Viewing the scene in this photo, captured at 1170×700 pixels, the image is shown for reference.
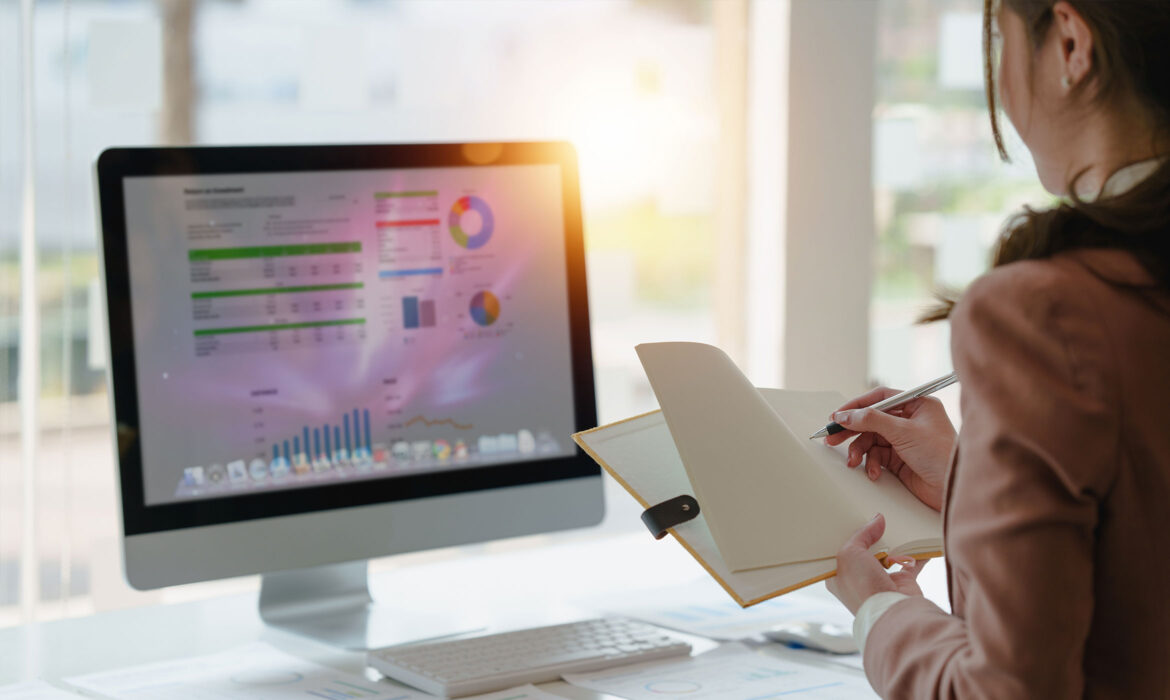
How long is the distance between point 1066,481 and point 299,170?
889 millimetres

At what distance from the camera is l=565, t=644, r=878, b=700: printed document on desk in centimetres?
104

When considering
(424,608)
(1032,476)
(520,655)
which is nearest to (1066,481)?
(1032,476)

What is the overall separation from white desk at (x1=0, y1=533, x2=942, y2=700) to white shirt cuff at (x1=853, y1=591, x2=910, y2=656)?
1.04 feet

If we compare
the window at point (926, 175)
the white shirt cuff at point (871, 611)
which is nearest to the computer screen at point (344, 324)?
the white shirt cuff at point (871, 611)

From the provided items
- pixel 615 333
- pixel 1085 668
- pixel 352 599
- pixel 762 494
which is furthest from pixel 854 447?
pixel 615 333

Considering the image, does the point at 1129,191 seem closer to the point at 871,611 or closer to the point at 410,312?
the point at 871,611

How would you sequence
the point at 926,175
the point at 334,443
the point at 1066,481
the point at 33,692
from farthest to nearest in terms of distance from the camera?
the point at 926,175 → the point at 334,443 → the point at 33,692 → the point at 1066,481

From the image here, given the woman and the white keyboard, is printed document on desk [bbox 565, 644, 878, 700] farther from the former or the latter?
the woman

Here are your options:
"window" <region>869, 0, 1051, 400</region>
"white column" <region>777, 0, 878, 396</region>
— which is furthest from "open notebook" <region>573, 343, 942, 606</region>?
"window" <region>869, 0, 1051, 400</region>

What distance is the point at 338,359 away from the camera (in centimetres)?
124

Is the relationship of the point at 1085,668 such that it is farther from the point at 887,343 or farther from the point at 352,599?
the point at 887,343

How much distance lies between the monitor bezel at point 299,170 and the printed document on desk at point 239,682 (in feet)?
0.47

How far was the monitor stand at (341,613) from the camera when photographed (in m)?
1.23

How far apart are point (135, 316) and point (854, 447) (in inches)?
28.9
